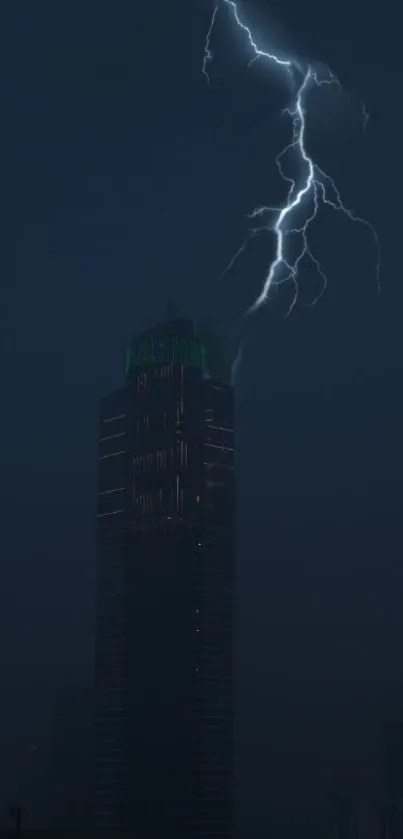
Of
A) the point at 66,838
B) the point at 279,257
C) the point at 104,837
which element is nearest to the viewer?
the point at 66,838

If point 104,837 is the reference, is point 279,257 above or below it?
above

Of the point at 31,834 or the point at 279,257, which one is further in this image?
the point at 279,257

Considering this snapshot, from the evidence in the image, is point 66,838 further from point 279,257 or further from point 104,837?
point 279,257

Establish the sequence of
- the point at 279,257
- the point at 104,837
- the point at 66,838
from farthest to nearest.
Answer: the point at 279,257 < the point at 104,837 < the point at 66,838

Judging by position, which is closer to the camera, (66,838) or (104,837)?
(66,838)

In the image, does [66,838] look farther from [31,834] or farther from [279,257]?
[279,257]

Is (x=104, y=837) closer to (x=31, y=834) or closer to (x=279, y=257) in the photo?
(x=31, y=834)

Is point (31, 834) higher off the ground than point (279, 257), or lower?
lower

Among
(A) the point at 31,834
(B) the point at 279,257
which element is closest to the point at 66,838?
(A) the point at 31,834
